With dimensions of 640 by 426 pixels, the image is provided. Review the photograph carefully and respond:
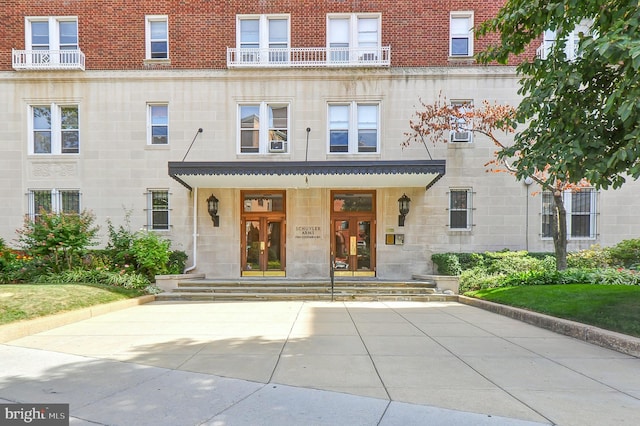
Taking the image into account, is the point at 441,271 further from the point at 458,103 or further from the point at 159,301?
the point at 159,301

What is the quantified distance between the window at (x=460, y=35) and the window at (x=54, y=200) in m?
16.6

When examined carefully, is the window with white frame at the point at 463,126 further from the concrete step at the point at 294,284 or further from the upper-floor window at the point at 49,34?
the upper-floor window at the point at 49,34

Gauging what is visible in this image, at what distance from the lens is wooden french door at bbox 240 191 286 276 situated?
14742mm

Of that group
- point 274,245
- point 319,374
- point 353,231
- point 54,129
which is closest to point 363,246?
point 353,231

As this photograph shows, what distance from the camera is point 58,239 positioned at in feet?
36.4

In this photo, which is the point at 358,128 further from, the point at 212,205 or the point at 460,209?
the point at 212,205


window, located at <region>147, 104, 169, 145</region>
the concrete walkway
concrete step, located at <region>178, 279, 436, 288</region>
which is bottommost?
concrete step, located at <region>178, 279, 436, 288</region>

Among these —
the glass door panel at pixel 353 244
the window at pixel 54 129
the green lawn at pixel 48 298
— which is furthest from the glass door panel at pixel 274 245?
Result: the window at pixel 54 129

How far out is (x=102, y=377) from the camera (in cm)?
458

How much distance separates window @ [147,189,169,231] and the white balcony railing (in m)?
5.85

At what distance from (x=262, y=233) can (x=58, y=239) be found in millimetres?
6813

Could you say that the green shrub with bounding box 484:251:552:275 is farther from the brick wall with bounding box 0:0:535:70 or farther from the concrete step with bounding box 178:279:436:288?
the brick wall with bounding box 0:0:535:70

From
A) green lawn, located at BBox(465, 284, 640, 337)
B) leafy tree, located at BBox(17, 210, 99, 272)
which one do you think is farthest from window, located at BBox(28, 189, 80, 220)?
green lawn, located at BBox(465, 284, 640, 337)

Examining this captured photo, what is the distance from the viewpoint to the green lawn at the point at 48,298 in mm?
7185
